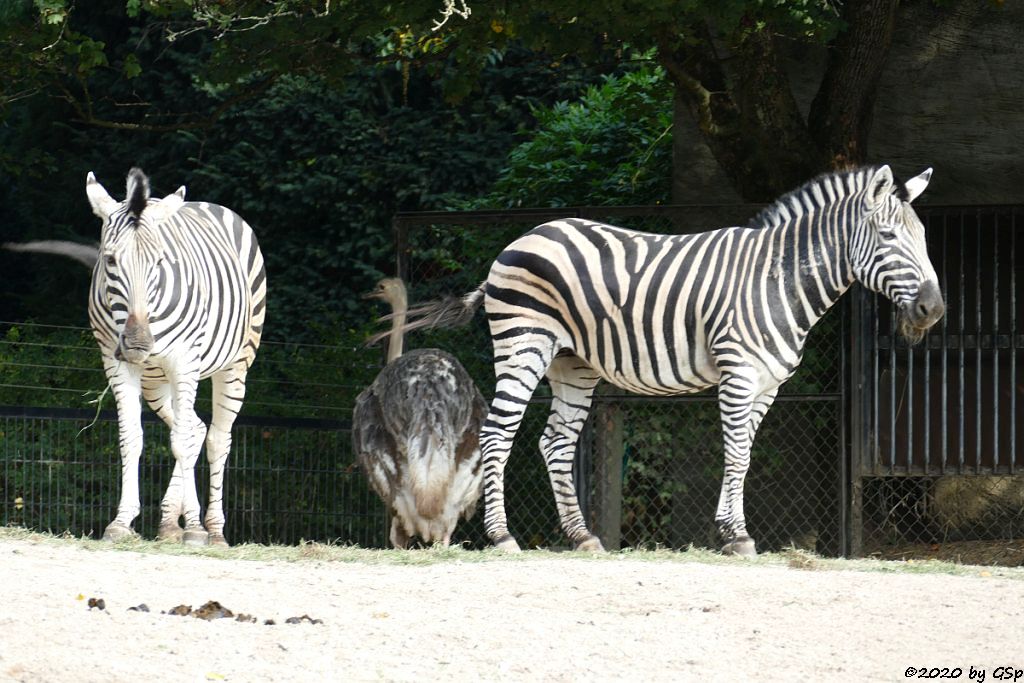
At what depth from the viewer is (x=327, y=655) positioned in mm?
5168

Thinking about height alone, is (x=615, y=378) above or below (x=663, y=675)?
above

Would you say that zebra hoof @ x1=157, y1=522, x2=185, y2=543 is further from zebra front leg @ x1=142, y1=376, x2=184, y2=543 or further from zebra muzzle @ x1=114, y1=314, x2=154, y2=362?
zebra muzzle @ x1=114, y1=314, x2=154, y2=362

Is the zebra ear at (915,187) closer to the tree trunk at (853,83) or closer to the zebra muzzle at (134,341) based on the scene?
the tree trunk at (853,83)

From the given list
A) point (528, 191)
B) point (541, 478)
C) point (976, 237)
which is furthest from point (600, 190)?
point (976, 237)

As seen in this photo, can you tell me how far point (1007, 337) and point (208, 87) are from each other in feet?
32.7

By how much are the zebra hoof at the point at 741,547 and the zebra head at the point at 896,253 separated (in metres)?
1.55

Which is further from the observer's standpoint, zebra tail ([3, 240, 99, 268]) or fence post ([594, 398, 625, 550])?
fence post ([594, 398, 625, 550])

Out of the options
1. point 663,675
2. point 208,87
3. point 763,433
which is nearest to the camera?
point 663,675

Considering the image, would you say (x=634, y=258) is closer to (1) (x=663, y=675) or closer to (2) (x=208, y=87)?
(1) (x=663, y=675)

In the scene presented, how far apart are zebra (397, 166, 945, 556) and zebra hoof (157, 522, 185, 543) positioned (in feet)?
5.84

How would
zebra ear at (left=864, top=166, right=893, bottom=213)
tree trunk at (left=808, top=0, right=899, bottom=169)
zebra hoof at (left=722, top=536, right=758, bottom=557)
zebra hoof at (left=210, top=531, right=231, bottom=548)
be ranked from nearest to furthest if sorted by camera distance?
1. zebra hoof at (left=722, top=536, right=758, bottom=557)
2. zebra ear at (left=864, top=166, right=893, bottom=213)
3. zebra hoof at (left=210, top=531, right=231, bottom=548)
4. tree trunk at (left=808, top=0, right=899, bottom=169)

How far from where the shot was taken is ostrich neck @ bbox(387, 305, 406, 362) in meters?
9.76

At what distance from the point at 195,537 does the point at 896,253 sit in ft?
14.1

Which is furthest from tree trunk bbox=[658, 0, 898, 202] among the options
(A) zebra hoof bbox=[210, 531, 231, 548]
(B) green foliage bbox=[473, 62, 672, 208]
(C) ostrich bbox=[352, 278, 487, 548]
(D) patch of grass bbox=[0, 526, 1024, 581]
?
(A) zebra hoof bbox=[210, 531, 231, 548]
